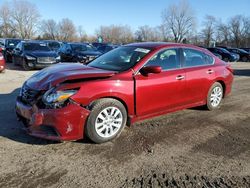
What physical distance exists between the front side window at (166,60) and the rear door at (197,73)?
0.22 m

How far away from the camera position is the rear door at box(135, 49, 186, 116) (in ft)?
14.8

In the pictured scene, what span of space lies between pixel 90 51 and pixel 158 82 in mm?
A: 12119

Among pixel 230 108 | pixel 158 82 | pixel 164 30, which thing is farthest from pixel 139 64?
pixel 164 30

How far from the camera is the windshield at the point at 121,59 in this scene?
4684 mm

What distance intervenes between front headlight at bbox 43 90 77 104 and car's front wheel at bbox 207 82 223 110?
3390 millimetres

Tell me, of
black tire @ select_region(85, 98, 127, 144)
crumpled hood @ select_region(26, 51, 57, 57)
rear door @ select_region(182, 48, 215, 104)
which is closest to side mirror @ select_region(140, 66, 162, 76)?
black tire @ select_region(85, 98, 127, 144)

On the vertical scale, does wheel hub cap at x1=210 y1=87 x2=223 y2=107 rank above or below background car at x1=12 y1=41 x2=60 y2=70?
below

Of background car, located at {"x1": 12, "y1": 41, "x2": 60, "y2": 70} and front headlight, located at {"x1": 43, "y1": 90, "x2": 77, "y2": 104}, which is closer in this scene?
front headlight, located at {"x1": 43, "y1": 90, "x2": 77, "y2": 104}

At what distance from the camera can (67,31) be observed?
92750 mm

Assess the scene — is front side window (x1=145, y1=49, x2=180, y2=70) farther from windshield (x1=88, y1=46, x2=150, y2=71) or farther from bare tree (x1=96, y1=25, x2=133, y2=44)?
bare tree (x1=96, y1=25, x2=133, y2=44)

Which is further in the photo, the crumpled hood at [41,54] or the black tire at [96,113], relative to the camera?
the crumpled hood at [41,54]

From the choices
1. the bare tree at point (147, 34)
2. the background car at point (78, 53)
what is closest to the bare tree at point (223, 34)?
the bare tree at point (147, 34)

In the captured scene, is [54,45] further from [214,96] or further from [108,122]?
[108,122]

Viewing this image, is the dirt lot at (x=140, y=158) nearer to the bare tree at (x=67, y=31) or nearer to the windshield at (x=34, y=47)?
the windshield at (x=34, y=47)
